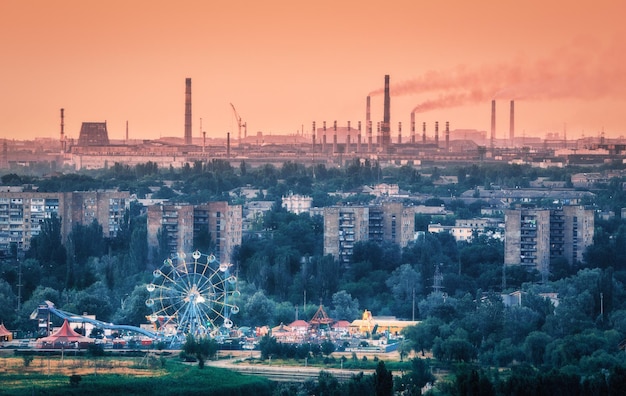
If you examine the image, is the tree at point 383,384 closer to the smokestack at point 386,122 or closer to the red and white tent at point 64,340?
the red and white tent at point 64,340

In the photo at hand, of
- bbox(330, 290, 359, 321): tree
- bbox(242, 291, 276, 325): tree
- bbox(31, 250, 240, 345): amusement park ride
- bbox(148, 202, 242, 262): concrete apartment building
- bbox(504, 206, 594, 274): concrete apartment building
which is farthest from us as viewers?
bbox(148, 202, 242, 262): concrete apartment building

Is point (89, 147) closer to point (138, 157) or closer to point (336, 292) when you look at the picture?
point (138, 157)

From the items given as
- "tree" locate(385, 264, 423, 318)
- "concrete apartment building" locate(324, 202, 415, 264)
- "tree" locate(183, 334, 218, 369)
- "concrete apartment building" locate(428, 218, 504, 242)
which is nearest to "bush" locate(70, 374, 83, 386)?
"tree" locate(183, 334, 218, 369)

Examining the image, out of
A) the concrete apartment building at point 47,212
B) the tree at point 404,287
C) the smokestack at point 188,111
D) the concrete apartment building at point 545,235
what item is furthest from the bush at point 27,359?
the smokestack at point 188,111

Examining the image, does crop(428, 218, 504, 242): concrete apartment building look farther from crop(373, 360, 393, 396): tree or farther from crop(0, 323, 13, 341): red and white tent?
crop(373, 360, 393, 396): tree

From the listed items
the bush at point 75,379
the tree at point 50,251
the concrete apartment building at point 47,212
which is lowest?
the bush at point 75,379

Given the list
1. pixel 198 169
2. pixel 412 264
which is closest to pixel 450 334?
pixel 412 264
